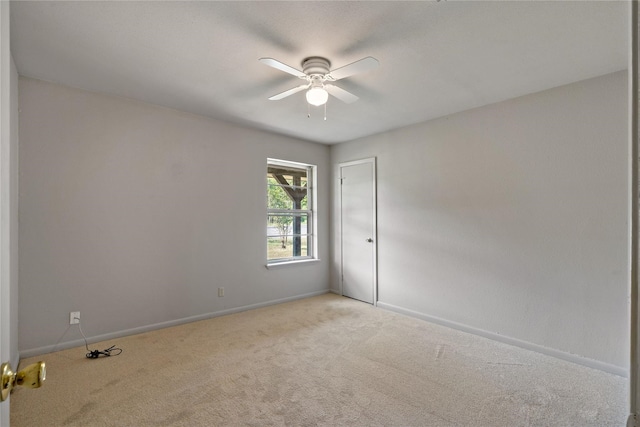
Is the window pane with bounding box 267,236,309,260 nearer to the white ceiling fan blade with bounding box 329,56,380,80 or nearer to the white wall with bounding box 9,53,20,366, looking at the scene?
the white wall with bounding box 9,53,20,366

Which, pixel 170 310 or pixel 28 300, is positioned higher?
pixel 28 300

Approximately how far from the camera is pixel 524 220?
123 inches

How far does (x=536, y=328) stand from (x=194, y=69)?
390 cm

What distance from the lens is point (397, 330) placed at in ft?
11.6

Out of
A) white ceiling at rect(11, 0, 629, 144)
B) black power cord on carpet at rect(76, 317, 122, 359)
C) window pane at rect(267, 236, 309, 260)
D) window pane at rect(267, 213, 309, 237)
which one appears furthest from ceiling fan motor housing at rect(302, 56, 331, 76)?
black power cord on carpet at rect(76, 317, 122, 359)

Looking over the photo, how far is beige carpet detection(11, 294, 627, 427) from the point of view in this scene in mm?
2021

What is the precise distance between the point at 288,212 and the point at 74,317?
111 inches

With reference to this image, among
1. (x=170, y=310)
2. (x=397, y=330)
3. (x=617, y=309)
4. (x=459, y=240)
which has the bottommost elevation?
(x=397, y=330)

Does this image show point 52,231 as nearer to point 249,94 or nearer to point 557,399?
point 249,94

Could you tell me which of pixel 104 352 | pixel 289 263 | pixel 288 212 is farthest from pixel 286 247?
pixel 104 352

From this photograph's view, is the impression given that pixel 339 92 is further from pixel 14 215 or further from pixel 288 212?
pixel 14 215

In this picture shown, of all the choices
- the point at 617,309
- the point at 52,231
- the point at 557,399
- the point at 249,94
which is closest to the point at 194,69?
the point at 249,94

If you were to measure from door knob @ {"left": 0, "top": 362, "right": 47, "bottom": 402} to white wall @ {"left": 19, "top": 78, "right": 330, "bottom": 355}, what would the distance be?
2803 mm

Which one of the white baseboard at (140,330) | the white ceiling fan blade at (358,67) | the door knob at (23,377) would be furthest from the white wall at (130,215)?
the door knob at (23,377)
